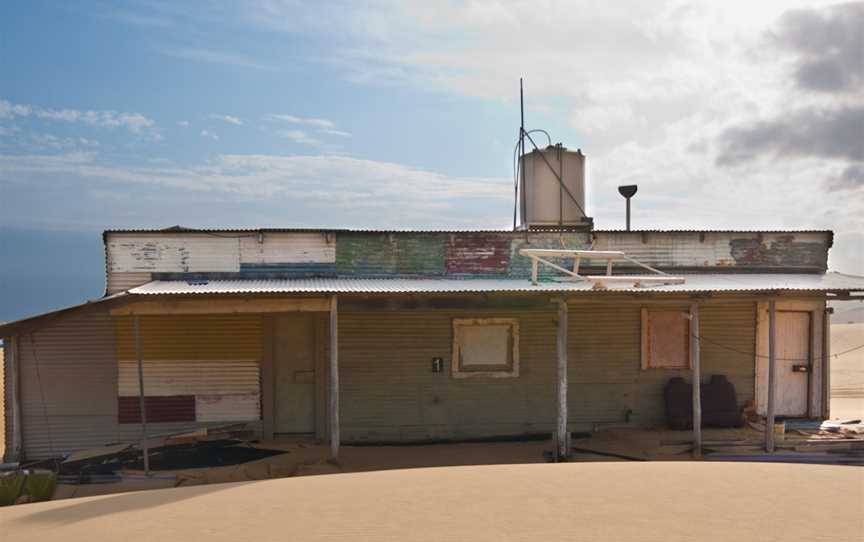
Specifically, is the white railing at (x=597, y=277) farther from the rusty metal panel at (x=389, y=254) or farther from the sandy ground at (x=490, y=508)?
the sandy ground at (x=490, y=508)

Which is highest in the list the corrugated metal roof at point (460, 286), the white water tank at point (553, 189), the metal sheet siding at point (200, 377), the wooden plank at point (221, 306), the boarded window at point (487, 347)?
the white water tank at point (553, 189)

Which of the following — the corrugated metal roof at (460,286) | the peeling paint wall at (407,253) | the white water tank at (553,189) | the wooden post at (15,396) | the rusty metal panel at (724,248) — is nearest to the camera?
the corrugated metal roof at (460,286)

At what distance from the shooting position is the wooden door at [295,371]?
1412cm

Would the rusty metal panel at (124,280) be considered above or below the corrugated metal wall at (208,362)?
above

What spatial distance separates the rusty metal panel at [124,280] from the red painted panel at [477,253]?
18.6 ft

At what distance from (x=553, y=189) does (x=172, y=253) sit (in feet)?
27.3

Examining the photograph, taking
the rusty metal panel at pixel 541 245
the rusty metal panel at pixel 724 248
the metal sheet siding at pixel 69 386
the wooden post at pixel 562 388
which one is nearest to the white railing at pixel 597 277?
the rusty metal panel at pixel 541 245

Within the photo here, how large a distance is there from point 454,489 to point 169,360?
7.19 metres

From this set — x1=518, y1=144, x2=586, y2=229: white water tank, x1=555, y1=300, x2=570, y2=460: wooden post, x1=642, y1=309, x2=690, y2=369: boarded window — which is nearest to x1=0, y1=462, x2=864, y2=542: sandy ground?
x1=555, y1=300, x2=570, y2=460: wooden post

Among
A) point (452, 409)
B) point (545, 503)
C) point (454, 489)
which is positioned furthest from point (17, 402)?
point (545, 503)

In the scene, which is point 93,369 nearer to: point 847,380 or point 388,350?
point 388,350

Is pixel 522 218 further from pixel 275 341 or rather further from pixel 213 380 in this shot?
pixel 213 380

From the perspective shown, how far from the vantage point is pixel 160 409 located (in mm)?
13945

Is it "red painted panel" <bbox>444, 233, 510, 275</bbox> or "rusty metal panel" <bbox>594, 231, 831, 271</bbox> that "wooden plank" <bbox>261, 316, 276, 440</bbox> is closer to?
"red painted panel" <bbox>444, 233, 510, 275</bbox>
